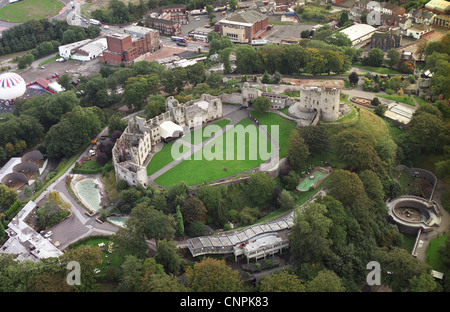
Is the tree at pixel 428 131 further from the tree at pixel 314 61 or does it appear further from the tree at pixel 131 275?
the tree at pixel 131 275

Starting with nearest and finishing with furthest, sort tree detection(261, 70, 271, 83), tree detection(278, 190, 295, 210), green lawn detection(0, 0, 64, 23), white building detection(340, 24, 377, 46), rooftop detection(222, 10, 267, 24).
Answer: tree detection(278, 190, 295, 210) < tree detection(261, 70, 271, 83) < white building detection(340, 24, 377, 46) < rooftop detection(222, 10, 267, 24) < green lawn detection(0, 0, 64, 23)

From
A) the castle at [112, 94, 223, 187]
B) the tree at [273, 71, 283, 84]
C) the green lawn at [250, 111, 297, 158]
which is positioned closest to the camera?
the castle at [112, 94, 223, 187]

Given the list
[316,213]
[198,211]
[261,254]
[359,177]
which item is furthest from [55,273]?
[359,177]

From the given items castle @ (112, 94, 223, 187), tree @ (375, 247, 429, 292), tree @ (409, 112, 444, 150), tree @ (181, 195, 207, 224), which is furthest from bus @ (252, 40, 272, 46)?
tree @ (375, 247, 429, 292)

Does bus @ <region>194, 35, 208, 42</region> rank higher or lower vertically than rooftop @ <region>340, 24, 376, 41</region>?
lower

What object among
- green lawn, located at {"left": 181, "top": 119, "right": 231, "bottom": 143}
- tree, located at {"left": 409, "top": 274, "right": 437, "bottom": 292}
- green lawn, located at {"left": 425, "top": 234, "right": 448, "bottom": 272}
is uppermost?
green lawn, located at {"left": 181, "top": 119, "right": 231, "bottom": 143}

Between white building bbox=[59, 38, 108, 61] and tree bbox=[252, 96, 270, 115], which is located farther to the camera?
white building bbox=[59, 38, 108, 61]

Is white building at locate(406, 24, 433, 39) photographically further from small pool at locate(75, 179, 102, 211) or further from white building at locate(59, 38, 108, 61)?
small pool at locate(75, 179, 102, 211)
